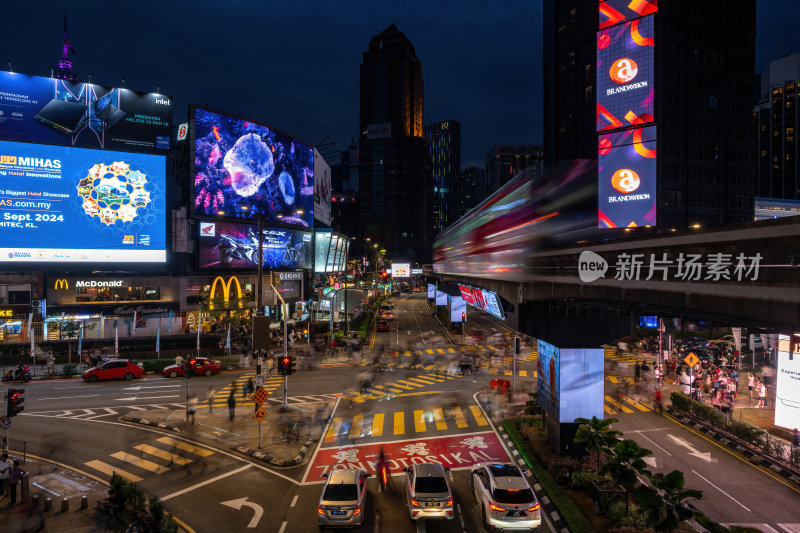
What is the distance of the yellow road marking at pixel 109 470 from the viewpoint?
16.4 m

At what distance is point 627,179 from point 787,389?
34439 mm

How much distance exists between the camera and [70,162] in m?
45.9

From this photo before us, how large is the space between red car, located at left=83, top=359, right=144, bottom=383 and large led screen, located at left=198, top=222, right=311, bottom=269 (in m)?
22.6

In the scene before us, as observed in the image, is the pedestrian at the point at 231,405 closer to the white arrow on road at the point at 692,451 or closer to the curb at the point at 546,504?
the curb at the point at 546,504

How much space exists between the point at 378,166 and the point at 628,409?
156 meters

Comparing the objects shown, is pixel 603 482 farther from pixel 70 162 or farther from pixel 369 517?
pixel 70 162

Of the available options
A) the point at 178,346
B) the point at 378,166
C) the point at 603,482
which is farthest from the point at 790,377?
the point at 378,166

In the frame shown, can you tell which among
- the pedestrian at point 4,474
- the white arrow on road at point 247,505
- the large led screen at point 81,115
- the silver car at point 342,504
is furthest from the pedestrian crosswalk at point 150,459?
the large led screen at point 81,115

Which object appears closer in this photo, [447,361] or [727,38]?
[447,361]

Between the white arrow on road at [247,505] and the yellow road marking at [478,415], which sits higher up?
the white arrow on road at [247,505]

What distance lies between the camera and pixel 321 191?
79.9 m

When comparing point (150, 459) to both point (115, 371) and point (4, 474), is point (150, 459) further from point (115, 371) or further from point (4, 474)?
point (115, 371)

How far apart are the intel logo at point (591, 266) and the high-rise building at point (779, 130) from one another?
170351 mm

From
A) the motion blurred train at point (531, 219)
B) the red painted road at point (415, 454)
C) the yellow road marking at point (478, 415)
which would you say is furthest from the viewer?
the yellow road marking at point (478, 415)
